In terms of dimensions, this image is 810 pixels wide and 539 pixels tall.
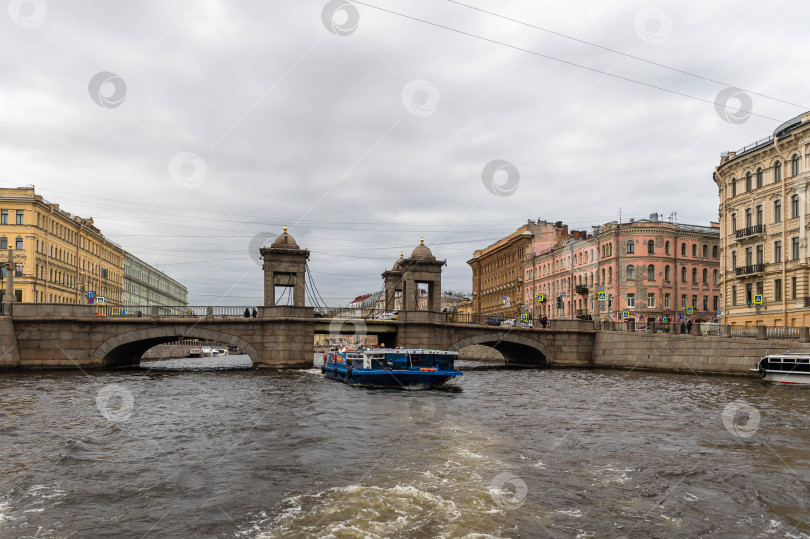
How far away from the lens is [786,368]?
34.3 metres

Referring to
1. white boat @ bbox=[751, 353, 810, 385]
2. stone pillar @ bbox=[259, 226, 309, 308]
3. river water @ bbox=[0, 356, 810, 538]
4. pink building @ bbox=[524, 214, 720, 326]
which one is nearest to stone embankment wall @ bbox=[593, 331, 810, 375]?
white boat @ bbox=[751, 353, 810, 385]

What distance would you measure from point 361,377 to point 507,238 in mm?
66954

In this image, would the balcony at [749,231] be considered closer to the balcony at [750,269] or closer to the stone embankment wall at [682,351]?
the balcony at [750,269]

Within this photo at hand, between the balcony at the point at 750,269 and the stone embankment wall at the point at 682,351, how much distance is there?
28.8ft

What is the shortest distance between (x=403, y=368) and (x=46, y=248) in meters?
50.8

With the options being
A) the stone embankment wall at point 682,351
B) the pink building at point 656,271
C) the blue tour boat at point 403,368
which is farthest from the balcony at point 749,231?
the blue tour boat at point 403,368

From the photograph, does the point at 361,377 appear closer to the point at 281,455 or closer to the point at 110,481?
the point at 281,455

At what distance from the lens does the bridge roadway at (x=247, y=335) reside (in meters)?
42.3

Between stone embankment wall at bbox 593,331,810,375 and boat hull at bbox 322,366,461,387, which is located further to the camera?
stone embankment wall at bbox 593,331,810,375

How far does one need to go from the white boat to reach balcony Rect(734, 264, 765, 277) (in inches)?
534

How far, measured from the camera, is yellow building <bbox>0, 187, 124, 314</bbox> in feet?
211

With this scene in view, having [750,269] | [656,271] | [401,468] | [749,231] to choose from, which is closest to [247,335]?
[401,468]

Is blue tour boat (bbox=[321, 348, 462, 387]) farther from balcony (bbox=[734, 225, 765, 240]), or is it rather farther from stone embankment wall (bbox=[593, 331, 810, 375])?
balcony (bbox=[734, 225, 765, 240])

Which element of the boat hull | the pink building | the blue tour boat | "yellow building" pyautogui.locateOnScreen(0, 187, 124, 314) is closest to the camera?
the boat hull
